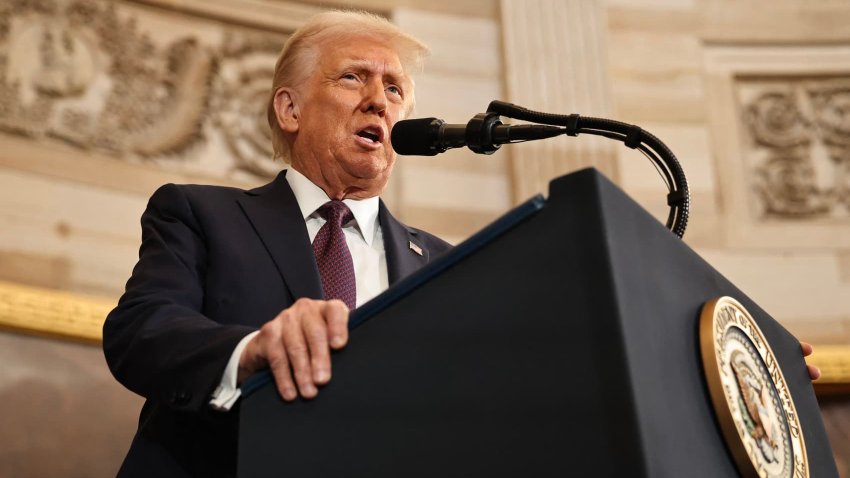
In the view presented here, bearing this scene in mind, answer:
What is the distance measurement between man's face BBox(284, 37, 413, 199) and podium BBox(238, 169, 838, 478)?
1120 mm

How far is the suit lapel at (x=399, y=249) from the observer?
87.7 inches

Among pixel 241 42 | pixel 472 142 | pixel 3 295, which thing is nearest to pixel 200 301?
pixel 472 142

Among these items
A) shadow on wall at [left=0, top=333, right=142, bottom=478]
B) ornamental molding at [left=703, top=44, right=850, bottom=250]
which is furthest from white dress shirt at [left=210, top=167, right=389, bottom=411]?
ornamental molding at [left=703, top=44, right=850, bottom=250]

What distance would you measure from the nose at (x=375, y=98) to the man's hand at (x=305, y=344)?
3.94ft

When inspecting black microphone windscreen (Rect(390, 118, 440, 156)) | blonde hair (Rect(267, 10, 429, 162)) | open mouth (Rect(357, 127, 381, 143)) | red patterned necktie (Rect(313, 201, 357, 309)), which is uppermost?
blonde hair (Rect(267, 10, 429, 162))

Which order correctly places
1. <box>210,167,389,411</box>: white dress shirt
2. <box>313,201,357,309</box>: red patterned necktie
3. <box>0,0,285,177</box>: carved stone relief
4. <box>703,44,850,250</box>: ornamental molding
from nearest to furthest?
<box>313,201,357,309</box>: red patterned necktie, <box>210,167,389,411</box>: white dress shirt, <box>0,0,285,177</box>: carved stone relief, <box>703,44,850,250</box>: ornamental molding

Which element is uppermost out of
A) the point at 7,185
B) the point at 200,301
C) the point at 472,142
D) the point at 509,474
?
the point at 7,185

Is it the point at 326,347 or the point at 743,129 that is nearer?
the point at 326,347

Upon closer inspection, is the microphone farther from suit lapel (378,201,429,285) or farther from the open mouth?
the open mouth

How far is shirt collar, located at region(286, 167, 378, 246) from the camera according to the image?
92.3 inches

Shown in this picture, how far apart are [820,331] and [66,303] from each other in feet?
10.0

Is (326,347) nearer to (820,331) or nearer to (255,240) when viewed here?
(255,240)

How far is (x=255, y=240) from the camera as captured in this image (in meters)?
2.00

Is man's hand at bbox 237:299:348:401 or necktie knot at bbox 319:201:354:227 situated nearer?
man's hand at bbox 237:299:348:401
